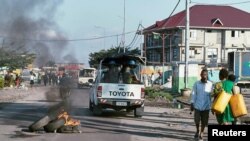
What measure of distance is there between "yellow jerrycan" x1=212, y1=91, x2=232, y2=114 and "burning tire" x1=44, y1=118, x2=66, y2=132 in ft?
15.9

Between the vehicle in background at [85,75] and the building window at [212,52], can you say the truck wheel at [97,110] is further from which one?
the building window at [212,52]

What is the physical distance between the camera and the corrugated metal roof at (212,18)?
88.2 meters

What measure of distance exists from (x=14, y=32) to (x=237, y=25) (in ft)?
234

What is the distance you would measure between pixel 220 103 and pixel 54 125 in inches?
204

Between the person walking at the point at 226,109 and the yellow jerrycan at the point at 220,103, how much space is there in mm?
168

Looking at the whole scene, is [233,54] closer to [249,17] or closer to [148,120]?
→ [148,120]

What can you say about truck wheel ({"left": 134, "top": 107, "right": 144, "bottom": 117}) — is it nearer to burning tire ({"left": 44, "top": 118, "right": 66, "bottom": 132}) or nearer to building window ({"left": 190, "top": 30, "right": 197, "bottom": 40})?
burning tire ({"left": 44, "top": 118, "right": 66, "bottom": 132})

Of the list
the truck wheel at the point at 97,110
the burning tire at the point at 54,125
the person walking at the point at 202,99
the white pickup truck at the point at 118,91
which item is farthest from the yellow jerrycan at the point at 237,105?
the truck wheel at the point at 97,110

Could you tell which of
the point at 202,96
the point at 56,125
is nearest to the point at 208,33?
the point at 56,125

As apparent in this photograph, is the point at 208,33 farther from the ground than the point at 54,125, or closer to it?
farther from the ground

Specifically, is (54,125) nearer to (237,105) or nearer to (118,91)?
(237,105)

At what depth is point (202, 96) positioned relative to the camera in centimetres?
1356

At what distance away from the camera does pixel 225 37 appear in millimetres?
88688

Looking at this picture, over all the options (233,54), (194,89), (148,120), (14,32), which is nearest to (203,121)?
(194,89)
